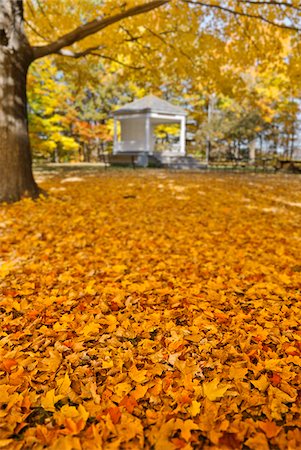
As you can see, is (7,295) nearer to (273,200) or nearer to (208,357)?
(208,357)

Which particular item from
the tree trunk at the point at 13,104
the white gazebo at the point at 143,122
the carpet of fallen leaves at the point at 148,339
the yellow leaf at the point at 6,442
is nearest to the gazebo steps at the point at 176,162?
the white gazebo at the point at 143,122

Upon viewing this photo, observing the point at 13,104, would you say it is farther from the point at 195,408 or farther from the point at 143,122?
the point at 143,122

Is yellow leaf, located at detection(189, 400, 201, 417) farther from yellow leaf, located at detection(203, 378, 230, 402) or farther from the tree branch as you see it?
the tree branch

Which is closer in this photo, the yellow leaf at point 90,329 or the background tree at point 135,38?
the yellow leaf at point 90,329

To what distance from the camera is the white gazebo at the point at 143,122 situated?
24.5 metres

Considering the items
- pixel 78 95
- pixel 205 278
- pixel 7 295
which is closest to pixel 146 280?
pixel 205 278

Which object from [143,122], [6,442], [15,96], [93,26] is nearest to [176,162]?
[143,122]

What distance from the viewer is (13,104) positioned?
7246mm

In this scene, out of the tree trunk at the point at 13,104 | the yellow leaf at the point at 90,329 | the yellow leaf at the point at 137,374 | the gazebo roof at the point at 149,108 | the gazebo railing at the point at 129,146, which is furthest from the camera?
the gazebo railing at the point at 129,146

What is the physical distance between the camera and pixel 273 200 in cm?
923

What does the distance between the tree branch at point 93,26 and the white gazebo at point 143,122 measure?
15.3 meters

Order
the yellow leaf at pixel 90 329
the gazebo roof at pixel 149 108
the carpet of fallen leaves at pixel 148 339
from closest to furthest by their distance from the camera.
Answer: the carpet of fallen leaves at pixel 148 339 → the yellow leaf at pixel 90 329 → the gazebo roof at pixel 149 108

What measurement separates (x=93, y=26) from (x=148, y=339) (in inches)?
289

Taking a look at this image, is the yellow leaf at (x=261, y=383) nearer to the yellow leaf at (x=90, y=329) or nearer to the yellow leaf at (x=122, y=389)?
the yellow leaf at (x=122, y=389)
